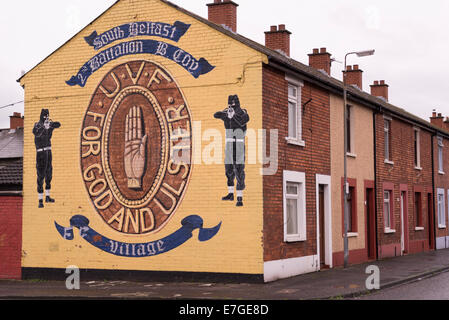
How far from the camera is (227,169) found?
1848 cm

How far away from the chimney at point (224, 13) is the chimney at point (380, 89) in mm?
17265

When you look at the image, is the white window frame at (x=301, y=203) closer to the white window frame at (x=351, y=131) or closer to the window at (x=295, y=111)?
the window at (x=295, y=111)

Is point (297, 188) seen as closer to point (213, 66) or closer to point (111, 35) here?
point (213, 66)

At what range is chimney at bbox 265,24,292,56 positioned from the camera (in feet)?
87.5

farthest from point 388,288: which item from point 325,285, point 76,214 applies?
point 76,214

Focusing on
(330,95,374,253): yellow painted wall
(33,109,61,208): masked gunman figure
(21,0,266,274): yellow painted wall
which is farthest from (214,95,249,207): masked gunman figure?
(33,109,61,208): masked gunman figure

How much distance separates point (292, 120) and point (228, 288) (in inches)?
229

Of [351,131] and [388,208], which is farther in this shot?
[388,208]

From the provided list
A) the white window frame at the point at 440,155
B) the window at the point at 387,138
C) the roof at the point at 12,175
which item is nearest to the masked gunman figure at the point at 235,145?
the roof at the point at 12,175

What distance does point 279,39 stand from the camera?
26.7 m

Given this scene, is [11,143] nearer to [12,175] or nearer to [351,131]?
[12,175]

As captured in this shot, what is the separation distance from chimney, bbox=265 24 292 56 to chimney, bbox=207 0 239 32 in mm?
3327

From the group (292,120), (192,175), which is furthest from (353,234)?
(192,175)

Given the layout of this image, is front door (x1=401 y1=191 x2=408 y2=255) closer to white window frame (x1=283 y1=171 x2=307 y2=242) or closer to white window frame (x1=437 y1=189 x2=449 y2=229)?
white window frame (x1=437 y1=189 x2=449 y2=229)
